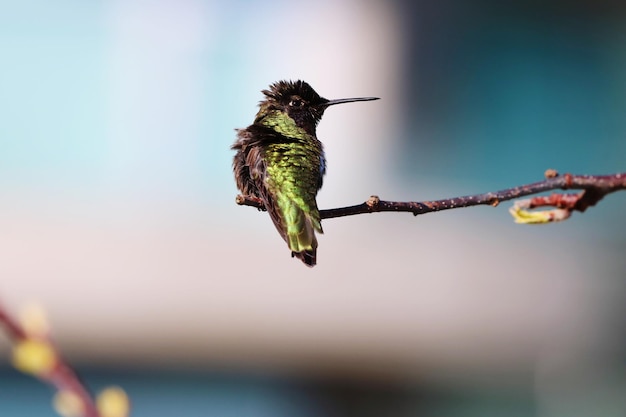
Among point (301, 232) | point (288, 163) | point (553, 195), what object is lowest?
point (553, 195)

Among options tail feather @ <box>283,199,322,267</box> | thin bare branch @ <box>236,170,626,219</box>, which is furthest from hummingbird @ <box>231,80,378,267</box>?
thin bare branch @ <box>236,170,626,219</box>

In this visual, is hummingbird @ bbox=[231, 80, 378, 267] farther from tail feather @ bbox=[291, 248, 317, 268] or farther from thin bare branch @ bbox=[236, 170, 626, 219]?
thin bare branch @ bbox=[236, 170, 626, 219]

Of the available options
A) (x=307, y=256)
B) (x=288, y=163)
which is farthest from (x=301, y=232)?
(x=288, y=163)

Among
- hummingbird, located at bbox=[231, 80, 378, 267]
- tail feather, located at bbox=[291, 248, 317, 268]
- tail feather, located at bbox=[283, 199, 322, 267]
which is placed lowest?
tail feather, located at bbox=[291, 248, 317, 268]

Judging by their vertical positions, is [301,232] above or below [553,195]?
above


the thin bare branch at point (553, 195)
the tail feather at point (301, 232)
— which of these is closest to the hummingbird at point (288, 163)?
the tail feather at point (301, 232)

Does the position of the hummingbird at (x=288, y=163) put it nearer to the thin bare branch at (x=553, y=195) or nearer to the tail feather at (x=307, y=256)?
the tail feather at (x=307, y=256)

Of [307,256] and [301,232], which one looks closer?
[307,256]

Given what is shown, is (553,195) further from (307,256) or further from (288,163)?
(288,163)

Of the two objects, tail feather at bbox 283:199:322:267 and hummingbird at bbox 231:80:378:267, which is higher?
hummingbird at bbox 231:80:378:267

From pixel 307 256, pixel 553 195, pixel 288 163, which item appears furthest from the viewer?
pixel 288 163
